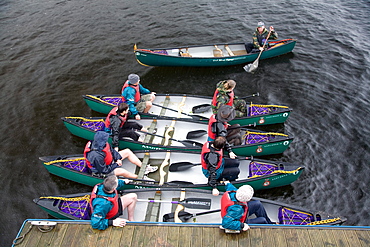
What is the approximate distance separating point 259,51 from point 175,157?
27.7ft

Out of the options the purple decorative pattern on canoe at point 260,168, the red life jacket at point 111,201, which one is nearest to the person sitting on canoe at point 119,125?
the red life jacket at point 111,201

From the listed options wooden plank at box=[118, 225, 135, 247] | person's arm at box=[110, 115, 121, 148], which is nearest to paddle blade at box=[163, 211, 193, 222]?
wooden plank at box=[118, 225, 135, 247]

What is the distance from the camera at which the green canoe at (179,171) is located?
8.18 metres

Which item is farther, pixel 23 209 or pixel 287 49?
pixel 287 49

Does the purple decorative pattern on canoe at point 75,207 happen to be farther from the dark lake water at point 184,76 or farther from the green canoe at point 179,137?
the green canoe at point 179,137

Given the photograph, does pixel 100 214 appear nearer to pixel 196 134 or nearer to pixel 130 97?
pixel 196 134

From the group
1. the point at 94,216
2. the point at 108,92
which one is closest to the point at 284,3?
the point at 108,92

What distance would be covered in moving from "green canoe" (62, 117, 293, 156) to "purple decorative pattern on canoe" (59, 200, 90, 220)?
2.51 meters

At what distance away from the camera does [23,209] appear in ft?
29.6

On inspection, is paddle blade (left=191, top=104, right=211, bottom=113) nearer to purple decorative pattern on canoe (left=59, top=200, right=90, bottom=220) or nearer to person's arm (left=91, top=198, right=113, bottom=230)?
purple decorative pattern on canoe (left=59, top=200, right=90, bottom=220)

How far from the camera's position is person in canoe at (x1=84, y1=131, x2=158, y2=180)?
24.0 ft

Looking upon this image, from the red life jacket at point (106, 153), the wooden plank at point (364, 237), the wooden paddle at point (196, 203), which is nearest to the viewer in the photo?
the wooden plank at point (364, 237)

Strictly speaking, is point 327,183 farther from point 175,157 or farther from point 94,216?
point 94,216

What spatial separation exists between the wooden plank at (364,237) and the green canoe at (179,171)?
97.9 inches
